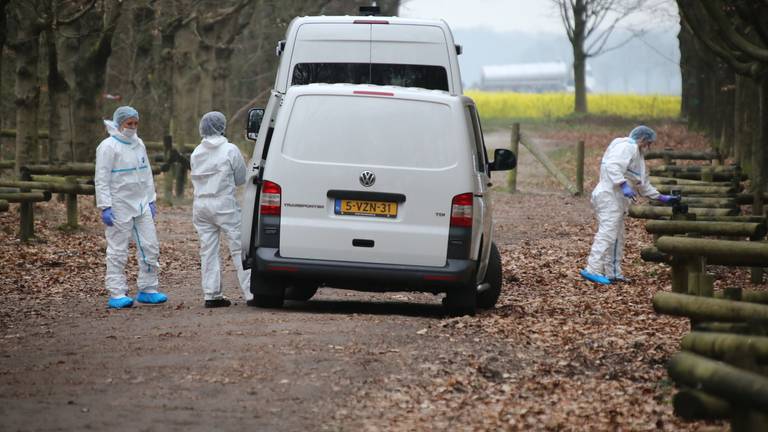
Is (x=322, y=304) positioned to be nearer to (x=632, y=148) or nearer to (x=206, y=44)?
(x=632, y=148)

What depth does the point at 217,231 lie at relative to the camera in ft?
42.6

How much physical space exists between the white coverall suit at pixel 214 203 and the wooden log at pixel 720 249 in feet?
12.5

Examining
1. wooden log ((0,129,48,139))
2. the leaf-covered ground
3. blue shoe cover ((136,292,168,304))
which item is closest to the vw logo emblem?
the leaf-covered ground

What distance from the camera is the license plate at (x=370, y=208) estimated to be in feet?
38.1

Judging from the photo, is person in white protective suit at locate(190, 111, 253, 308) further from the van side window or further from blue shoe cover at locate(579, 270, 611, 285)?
blue shoe cover at locate(579, 270, 611, 285)

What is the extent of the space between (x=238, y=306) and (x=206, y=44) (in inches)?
891

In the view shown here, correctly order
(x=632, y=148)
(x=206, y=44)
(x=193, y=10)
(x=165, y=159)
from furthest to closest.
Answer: (x=206, y=44), (x=193, y=10), (x=165, y=159), (x=632, y=148)

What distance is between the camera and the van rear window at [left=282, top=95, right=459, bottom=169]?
11555 mm

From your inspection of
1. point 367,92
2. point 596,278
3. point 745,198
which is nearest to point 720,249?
point 367,92

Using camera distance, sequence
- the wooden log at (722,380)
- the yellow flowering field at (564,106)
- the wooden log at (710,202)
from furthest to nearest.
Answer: the yellow flowering field at (564,106), the wooden log at (710,202), the wooden log at (722,380)

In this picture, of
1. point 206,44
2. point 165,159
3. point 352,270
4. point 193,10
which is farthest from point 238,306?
point 206,44

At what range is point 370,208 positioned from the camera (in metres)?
11.6

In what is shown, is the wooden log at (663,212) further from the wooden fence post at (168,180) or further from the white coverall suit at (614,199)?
the wooden fence post at (168,180)

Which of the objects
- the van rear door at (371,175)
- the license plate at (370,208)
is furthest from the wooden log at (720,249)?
the license plate at (370,208)
